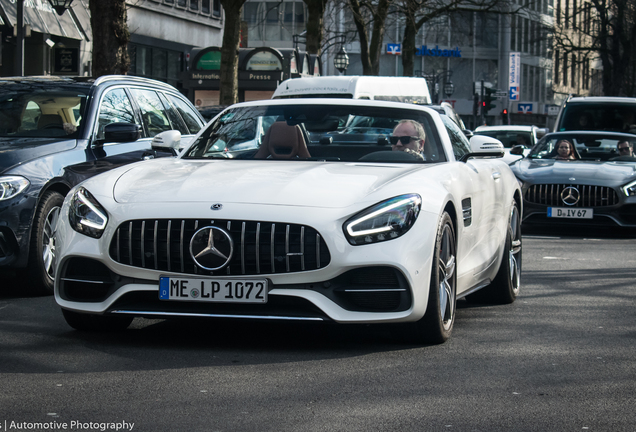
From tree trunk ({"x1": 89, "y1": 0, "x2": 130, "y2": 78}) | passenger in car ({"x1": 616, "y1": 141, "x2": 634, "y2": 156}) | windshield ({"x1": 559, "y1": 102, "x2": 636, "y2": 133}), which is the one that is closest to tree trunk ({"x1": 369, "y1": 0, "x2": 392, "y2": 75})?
windshield ({"x1": 559, "y1": 102, "x2": 636, "y2": 133})

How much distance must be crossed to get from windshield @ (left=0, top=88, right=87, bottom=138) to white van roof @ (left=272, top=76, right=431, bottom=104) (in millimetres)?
10041

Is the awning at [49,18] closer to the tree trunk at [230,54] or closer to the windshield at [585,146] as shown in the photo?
the tree trunk at [230,54]

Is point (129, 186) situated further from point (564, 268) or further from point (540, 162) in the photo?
point (540, 162)

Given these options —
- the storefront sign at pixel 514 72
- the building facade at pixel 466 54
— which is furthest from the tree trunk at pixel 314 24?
the storefront sign at pixel 514 72

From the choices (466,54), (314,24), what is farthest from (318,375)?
(466,54)

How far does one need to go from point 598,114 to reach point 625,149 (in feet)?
21.8

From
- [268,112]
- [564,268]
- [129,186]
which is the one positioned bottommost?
[564,268]

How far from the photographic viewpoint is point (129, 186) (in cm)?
578

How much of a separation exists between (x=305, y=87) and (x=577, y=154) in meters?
5.72

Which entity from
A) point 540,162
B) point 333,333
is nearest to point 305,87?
point 540,162

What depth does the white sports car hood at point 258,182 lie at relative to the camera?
5.47m

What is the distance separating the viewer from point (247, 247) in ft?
17.4

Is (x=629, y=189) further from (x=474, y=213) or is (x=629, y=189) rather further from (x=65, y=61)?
(x=65, y=61)

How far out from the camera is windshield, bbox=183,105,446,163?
6.80m
